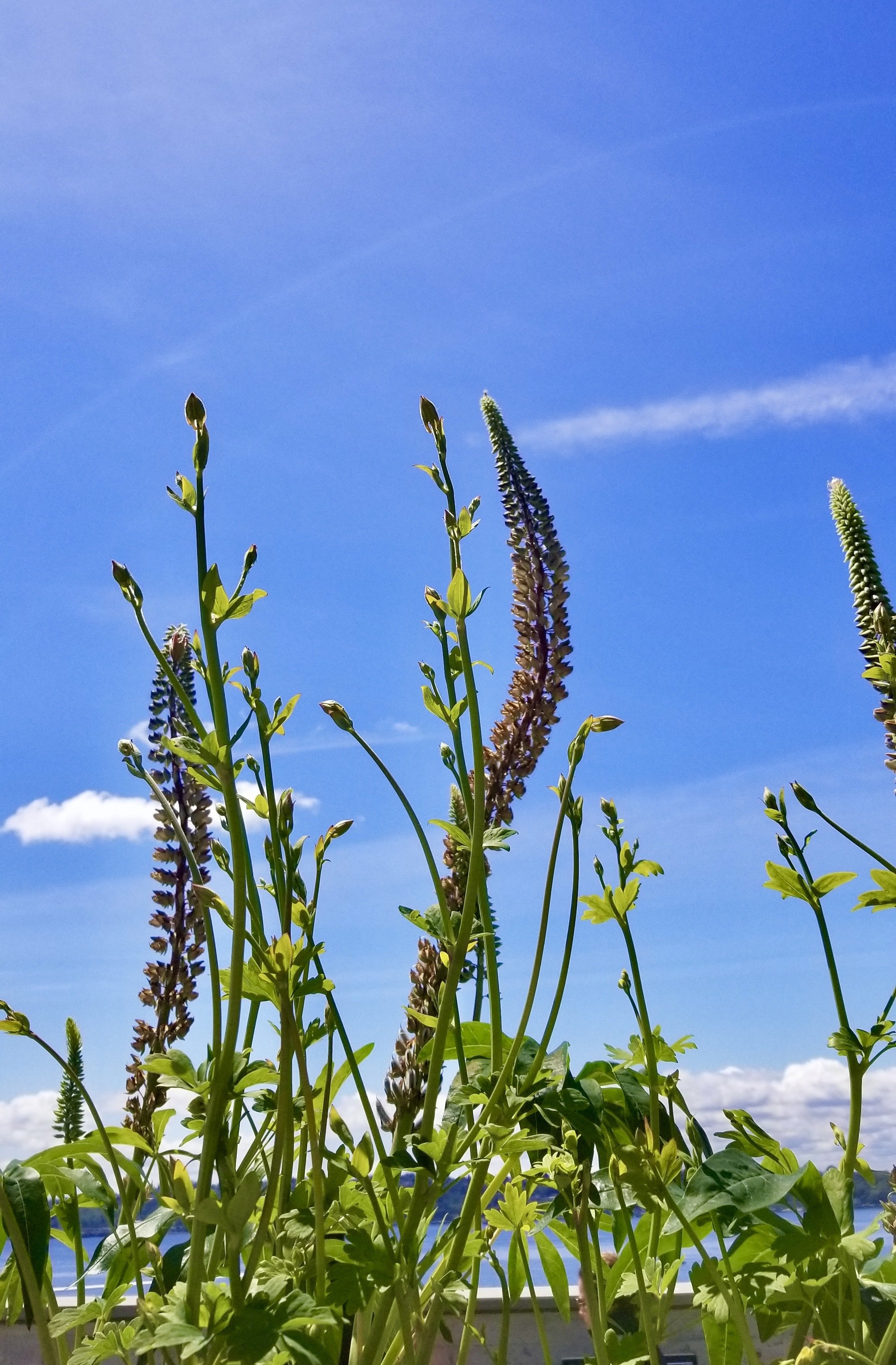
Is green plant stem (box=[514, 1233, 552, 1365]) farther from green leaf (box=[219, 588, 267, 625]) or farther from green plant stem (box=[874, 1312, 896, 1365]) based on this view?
green leaf (box=[219, 588, 267, 625])

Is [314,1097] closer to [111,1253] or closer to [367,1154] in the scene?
[367,1154]

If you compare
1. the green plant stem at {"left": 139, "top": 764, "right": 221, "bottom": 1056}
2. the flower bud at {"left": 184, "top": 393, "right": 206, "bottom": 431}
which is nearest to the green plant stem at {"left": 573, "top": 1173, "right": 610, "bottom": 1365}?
the green plant stem at {"left": 139, "top": 764, "right": 221, "bottom": 1056}

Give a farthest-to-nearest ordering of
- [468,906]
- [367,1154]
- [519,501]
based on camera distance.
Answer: [519,501] < [367,1154] < [468,906]

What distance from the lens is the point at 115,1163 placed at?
2.35 feet

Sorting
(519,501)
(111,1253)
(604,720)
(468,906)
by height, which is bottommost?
(111,1253)

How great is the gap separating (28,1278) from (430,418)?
0.56 meters

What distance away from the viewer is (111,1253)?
74 cm

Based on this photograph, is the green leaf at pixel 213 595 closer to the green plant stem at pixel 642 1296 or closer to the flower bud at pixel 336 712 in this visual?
the flower bud at pixel 336 712

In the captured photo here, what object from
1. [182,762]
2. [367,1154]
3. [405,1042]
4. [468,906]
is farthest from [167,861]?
[468,906]

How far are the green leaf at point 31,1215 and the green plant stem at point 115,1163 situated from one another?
0.15ft

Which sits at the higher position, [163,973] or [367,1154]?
[163,973]

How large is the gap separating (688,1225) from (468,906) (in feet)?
0.70

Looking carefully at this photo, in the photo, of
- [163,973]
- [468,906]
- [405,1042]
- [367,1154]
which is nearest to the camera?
[468,906]

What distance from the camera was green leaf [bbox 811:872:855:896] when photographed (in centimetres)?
66
